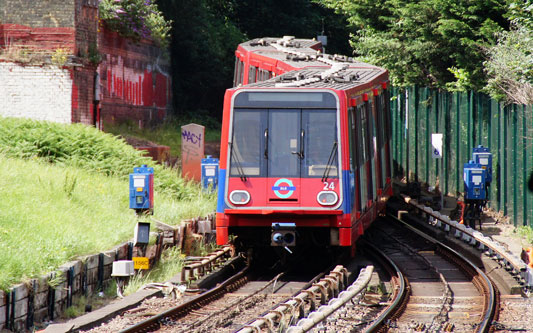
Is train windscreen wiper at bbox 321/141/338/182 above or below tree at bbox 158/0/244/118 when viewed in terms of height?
below

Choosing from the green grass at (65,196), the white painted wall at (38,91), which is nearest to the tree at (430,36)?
the green grass at (65,196)

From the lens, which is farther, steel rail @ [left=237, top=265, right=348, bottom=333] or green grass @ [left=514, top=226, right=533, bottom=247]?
green grass @ [left=514, top=226, right=533, bottom=247]

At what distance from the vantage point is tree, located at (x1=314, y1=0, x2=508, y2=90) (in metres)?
24.5

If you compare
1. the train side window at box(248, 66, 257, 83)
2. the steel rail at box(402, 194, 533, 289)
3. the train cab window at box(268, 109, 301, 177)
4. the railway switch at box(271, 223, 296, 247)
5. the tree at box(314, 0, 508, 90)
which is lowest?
the steel rail at box(402, 194, 533, 289)

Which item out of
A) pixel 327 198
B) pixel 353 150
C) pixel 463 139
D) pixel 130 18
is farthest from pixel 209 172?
pixel 130 18

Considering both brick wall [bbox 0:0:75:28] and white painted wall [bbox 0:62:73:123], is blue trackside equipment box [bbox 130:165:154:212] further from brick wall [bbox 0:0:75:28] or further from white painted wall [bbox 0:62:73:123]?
brick wall [bbox 0:0:75:28]

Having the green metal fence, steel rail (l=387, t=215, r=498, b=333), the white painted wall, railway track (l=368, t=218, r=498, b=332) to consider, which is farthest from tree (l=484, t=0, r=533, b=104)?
the white painted wall

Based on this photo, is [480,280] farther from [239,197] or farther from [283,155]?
[239,197]

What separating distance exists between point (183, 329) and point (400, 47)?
1989 cm

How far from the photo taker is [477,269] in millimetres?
14547

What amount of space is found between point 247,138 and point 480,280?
4311 mm

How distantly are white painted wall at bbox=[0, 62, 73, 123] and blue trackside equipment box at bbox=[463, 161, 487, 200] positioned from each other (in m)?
10.9

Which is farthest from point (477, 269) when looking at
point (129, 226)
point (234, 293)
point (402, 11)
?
point (402, 11)

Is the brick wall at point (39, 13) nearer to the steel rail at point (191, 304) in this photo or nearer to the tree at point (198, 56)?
the steel rail at point (191, 304)
